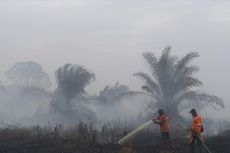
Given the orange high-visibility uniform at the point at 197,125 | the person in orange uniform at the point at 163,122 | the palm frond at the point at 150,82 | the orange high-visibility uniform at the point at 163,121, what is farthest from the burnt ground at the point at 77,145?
the palm frond at the point at 150,82

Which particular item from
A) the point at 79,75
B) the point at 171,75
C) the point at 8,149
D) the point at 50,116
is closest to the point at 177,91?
the point at 171,75

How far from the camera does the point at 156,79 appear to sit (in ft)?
132

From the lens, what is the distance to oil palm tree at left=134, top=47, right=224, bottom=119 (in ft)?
128

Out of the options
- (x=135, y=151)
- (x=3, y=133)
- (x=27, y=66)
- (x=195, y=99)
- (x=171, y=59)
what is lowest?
(x=135, y=151)

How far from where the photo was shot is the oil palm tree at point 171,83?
38.9m

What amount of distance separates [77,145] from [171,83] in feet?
60.8

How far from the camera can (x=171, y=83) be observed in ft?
129

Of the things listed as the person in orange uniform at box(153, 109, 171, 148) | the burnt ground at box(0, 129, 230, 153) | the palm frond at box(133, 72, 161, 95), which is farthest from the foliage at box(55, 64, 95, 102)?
the person in orange uniform at box(153, 109, 171, 148)

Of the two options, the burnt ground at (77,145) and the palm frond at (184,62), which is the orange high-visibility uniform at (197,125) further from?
the palm frond at (184,62)

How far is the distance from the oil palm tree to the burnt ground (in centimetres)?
1251

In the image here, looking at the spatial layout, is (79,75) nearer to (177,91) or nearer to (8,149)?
(177,91)

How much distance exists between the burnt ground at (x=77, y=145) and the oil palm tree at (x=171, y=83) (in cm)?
1251

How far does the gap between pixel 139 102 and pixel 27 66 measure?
74.9ft

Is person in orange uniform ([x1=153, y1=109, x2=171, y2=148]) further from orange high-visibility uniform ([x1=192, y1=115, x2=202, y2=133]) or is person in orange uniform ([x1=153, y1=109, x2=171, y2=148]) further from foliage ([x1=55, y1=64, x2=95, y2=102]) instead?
A: foliage ([x1=55, y1=64, x2=95, y2=102])
